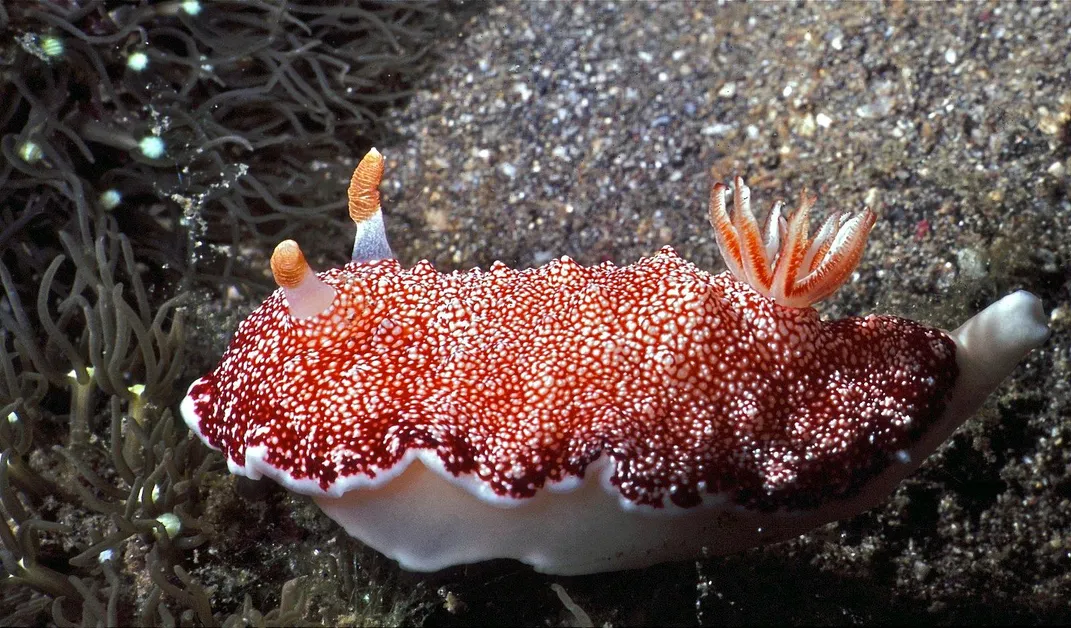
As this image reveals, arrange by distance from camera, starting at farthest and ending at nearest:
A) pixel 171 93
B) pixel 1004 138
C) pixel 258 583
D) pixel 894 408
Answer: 1. pixel 171 93
2. pixel 1004 138
3. pixel 258 583
4. pixel 894 408

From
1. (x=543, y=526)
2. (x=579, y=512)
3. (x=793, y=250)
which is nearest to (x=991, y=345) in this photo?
(x=793, y=250)

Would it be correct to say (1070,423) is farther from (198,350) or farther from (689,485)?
(198,350)

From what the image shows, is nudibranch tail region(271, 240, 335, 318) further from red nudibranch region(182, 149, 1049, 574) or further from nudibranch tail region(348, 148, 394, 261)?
nudibranch tail region(348, 148, 394, 261)

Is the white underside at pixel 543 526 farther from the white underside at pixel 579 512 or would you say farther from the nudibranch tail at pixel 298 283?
the nudibranch tail at pixel 298 283

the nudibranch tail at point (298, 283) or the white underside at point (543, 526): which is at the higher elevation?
the nudibranch tail at point (298, 283)

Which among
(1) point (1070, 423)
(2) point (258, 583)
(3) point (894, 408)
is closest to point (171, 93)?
(2) point (258, 583)

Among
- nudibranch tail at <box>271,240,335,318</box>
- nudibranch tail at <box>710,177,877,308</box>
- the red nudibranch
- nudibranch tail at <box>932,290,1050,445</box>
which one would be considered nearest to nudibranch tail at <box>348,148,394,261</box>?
the red nudibranch

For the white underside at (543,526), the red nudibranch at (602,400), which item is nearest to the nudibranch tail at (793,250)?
the red nudibranch at (602,400)
